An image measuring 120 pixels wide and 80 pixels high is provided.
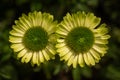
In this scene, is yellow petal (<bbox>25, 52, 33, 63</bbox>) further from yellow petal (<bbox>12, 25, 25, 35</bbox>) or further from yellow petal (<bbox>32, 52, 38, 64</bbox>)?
yellow petal (<bbox>12, 25, 25, 35</bbox>)

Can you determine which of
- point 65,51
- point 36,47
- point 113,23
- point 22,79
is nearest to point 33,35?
point 36,47

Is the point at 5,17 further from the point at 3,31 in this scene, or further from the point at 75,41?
the point at 75,41

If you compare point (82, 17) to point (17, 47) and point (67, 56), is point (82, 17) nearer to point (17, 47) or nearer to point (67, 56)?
point (67, 56)

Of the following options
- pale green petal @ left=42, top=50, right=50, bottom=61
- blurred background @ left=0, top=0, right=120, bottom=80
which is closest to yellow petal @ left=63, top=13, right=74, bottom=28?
pale green petal @ left=42, top=50, right=50, bottom=61

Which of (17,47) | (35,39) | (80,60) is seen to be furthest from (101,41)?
(17,47)

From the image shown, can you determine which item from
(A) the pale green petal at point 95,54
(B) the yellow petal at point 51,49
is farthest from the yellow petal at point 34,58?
(A) the pale green petal at point 95,54

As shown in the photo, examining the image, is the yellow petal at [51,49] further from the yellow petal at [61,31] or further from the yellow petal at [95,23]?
the yellow petal at [95,23]

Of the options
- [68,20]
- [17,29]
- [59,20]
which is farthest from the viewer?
[59,20]

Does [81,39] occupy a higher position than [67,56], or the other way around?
[81,39]
